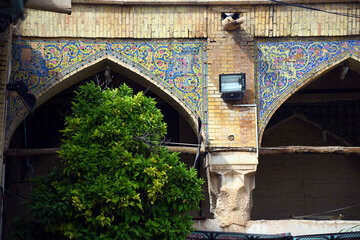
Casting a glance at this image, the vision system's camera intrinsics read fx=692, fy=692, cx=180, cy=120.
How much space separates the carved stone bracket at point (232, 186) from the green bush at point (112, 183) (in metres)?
1.67

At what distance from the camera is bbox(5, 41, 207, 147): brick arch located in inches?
403

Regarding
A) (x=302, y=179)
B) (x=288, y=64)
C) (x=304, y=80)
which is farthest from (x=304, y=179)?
(x=288, y=64)

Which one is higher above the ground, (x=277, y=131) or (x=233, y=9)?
(x=233, y=9)

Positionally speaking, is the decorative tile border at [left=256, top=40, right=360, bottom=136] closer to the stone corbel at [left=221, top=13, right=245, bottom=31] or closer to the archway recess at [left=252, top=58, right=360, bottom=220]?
the stone corbel at [left=221, top=13, right=245, bottom=31]

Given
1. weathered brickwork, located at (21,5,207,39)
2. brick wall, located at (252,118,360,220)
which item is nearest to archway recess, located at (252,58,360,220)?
brick wall, located at (252,118,360,220)

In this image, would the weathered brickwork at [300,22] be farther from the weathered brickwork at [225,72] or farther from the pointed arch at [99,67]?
the pointed arch at [99,67]

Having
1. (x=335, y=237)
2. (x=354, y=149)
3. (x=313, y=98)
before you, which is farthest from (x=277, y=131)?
(x=335, y=237)

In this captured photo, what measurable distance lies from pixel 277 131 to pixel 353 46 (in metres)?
3.68

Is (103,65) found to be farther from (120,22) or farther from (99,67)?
(120,22)

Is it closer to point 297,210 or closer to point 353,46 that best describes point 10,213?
point 297,210

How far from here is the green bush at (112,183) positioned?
7.96m

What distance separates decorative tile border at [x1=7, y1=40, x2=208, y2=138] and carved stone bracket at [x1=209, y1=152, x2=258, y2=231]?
62 cm

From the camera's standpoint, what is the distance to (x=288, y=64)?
10.6m

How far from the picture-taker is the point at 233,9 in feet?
34.7
